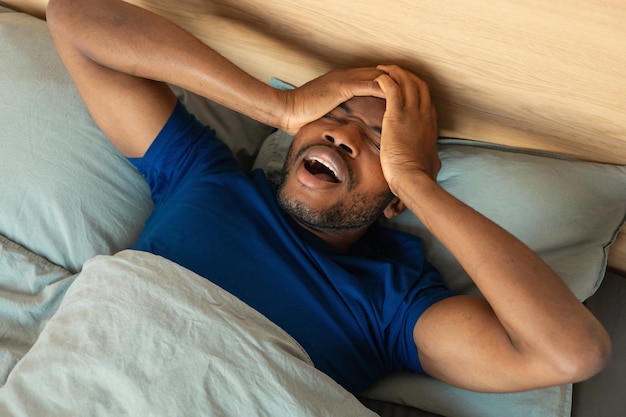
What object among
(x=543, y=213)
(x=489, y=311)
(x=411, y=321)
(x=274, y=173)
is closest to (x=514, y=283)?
(x=489, y=311)

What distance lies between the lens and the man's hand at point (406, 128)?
1.16 m

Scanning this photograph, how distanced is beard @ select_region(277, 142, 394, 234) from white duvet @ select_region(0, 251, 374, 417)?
10.2 inches

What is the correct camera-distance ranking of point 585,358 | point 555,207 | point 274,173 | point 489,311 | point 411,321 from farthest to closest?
point 274,173 → point 555,207 → point 411,321 → point 489,311 → point 585,358

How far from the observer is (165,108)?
51.1 inches

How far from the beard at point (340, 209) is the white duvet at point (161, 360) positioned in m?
0.26

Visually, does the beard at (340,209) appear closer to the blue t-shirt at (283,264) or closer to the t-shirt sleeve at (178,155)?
the blue t-shirt at (283,264)

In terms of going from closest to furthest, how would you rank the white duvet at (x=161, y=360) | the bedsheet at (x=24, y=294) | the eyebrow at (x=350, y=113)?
the white duvet at (x=161, y=360) < the bedsheet at (x=24, y=294) < the eyebrow at (x=350, y=113)

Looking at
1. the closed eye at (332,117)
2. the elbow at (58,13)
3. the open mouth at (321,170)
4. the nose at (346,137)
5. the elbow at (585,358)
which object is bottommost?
the elbow at (585,358)

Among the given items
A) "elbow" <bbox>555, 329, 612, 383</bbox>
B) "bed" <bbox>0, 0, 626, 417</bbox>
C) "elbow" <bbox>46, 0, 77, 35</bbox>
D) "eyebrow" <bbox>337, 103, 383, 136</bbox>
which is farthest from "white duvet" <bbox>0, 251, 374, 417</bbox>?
"elbow" <bbox>46, 0, 77, 35</bbox>

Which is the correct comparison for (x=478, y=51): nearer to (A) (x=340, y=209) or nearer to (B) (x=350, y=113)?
(B) (x=350, y=113)

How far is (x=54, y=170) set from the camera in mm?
1278

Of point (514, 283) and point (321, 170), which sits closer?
point (514, 283)

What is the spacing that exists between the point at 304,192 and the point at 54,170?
0.51 metres

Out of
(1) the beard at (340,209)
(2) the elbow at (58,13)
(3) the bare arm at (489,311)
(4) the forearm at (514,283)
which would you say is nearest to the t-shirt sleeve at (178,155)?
(1) the beard at (340,209)
